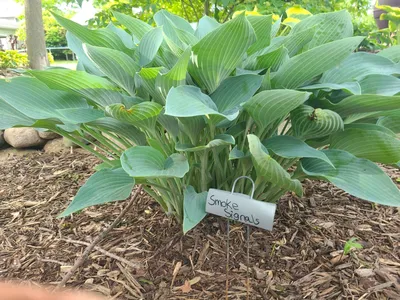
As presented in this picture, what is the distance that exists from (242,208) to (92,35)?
79 cm

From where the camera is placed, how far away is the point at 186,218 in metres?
1.12

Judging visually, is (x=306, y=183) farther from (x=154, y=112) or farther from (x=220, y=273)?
(x=154, y=112)

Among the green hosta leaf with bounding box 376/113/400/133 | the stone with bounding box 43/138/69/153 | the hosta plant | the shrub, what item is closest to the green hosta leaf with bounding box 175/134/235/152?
the hosta plant

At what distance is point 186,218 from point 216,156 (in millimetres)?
286

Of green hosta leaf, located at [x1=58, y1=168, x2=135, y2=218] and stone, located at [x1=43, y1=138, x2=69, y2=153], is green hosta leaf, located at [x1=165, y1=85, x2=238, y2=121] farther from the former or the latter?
stone, located at [x1=43, y1=138, x2=69, y2=153]

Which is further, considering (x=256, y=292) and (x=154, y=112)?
(x=256, y=292)

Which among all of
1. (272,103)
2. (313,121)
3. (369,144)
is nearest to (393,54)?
(369,144)

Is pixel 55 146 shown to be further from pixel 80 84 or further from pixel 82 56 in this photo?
pixel 80 84

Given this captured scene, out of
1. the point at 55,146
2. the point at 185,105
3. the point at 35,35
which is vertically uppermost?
the point at 185,105

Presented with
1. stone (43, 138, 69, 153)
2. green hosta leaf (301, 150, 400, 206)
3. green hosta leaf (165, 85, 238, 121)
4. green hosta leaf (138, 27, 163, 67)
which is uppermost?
green hosta leaf (138, 27, 163, 67)

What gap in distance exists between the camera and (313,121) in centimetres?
114

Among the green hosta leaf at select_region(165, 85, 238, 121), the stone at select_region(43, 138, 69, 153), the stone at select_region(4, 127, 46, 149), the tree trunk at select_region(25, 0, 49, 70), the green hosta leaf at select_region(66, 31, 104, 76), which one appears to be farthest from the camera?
the tree trunk at select_region(25, 0, 49, 70)

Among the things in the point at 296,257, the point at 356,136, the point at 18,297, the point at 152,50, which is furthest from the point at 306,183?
the point at 18,297

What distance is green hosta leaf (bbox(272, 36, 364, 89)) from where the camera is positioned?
1093 millimetres
